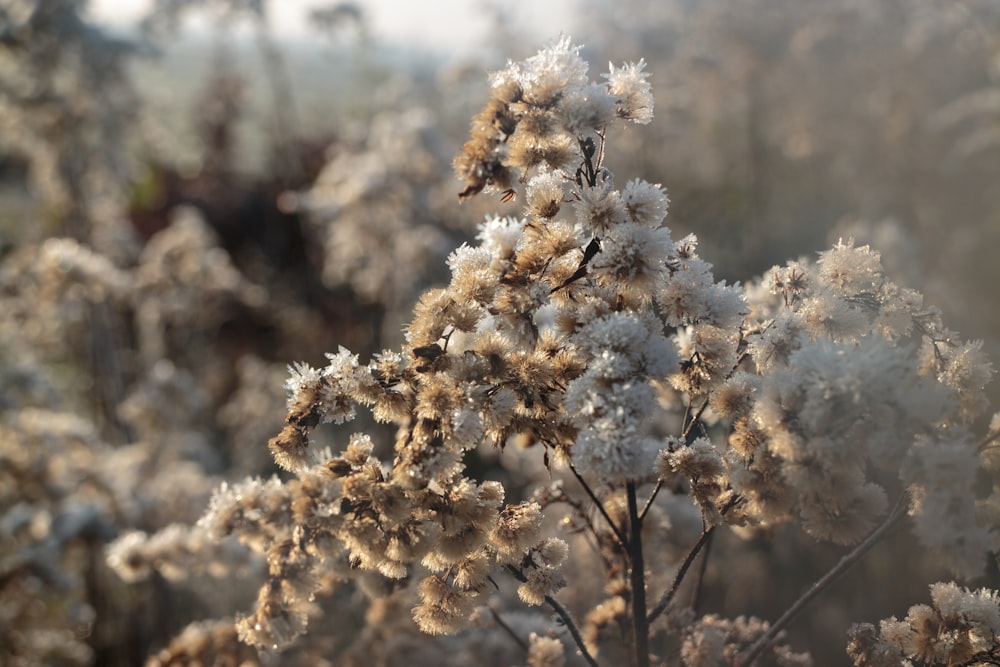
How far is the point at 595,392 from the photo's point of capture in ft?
3.91

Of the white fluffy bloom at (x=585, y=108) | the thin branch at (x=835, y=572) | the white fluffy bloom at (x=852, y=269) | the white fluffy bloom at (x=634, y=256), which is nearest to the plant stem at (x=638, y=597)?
the thin branch at (x=835, y=572)

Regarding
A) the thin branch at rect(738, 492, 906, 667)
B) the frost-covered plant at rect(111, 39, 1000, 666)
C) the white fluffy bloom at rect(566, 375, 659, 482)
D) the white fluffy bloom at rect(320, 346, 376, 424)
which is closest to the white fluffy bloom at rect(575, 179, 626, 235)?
the frost-covered plant at rect(111, 39, 1000, 666)

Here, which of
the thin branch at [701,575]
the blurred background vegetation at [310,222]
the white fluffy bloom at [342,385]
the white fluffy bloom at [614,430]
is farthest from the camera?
the blurred background vegetation at [310,222]

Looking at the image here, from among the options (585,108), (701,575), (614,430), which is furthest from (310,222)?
(614,430)

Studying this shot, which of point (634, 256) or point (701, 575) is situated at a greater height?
point (634, 256)

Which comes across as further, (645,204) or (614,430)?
(645,204)

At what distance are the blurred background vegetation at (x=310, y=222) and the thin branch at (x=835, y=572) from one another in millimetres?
1230

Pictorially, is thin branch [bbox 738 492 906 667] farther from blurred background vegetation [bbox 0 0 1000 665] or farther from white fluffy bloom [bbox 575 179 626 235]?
blurred background vegetation [bbox 0 0 1000 665]

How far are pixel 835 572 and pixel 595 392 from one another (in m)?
0.59

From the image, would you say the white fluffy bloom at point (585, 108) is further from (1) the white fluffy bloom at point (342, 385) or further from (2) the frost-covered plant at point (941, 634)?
(2) the frost-covered plant at point (941, 634)

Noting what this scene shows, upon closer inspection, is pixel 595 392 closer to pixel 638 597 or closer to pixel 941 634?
pixel 638 597

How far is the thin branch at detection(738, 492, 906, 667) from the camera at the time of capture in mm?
1362

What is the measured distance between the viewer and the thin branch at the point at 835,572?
1362mm

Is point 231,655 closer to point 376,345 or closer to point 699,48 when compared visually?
point 376,345
